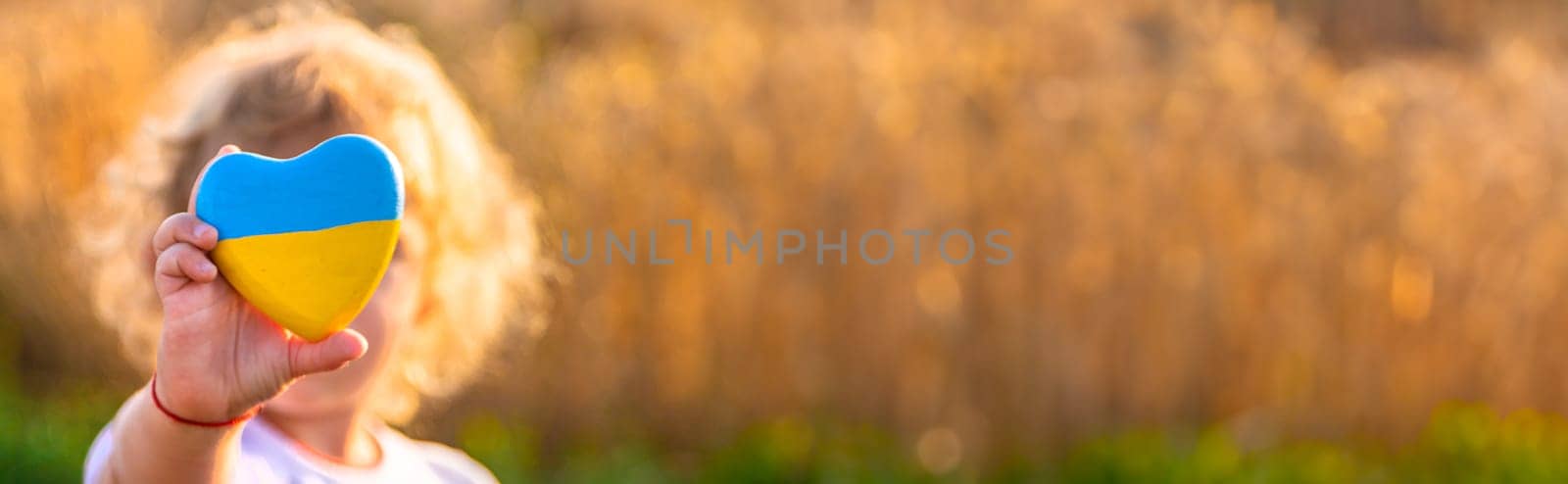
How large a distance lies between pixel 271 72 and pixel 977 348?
2.94 m

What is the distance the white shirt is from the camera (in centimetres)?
169

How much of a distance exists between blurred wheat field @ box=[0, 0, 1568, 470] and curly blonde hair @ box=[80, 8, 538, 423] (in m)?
2.08

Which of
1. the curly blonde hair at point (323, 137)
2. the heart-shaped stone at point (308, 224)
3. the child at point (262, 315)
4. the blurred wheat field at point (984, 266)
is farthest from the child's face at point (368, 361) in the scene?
the blurred wheat field at point (984, 266)

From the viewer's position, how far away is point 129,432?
59.8 inches

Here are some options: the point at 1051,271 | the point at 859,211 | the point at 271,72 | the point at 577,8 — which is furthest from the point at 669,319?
the point at 577,8

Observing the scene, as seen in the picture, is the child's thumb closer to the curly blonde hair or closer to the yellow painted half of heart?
the yellow painted half of heart

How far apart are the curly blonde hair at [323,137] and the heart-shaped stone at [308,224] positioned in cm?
35

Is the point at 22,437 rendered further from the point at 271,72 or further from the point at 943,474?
the point at 271,72

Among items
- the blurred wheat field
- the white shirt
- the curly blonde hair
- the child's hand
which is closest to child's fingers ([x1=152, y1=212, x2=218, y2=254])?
the child's hand

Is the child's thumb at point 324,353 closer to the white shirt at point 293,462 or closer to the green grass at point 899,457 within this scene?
the white shirt at point 293,462

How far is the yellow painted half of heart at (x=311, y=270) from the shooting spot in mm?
1433

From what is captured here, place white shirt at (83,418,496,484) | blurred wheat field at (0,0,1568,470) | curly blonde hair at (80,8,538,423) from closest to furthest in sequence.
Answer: white shirt at (83,418,496,484)
curly blonde hair at (80,8,538,423)
blurred wheat field at (0,0,1568,470)

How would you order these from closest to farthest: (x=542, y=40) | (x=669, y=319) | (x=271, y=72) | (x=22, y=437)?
(x=271, y=72), (x=22, y=437), (x=669, y=319), (x=542, y=40)

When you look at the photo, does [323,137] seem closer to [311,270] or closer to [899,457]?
[311,270]
